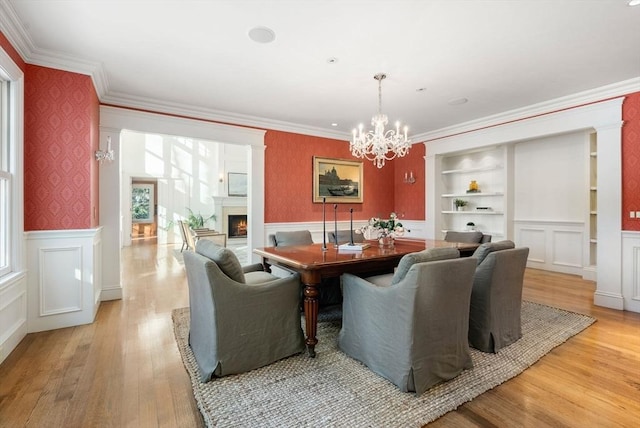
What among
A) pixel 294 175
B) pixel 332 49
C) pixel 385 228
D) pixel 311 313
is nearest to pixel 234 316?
pixel 311 313

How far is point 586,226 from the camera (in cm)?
474

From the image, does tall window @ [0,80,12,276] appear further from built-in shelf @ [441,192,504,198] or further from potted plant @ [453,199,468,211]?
potted plant @ [453,199,468,211]

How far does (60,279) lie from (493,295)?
3.91 meters

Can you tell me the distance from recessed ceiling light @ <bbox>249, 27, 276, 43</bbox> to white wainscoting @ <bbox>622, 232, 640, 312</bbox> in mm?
4342

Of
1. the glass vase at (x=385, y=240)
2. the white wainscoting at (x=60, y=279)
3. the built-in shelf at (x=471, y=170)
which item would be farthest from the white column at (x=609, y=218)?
the white wainscoting at (x=60, y=279)

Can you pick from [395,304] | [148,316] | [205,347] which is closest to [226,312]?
[205,347]

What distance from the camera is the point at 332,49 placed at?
2.82 m

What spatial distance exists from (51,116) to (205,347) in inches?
104

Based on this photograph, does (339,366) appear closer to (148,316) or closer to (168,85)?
(148,316)

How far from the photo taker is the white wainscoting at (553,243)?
491 centimetres

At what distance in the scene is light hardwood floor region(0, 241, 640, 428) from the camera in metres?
1.71

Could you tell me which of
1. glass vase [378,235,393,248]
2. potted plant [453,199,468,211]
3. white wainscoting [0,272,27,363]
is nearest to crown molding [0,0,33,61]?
white wainscoting [0,272,27,363]

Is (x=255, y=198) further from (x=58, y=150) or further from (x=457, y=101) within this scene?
(x=457, y=101)

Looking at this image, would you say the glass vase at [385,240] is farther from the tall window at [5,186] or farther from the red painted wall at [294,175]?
the tall window at [5,186]
